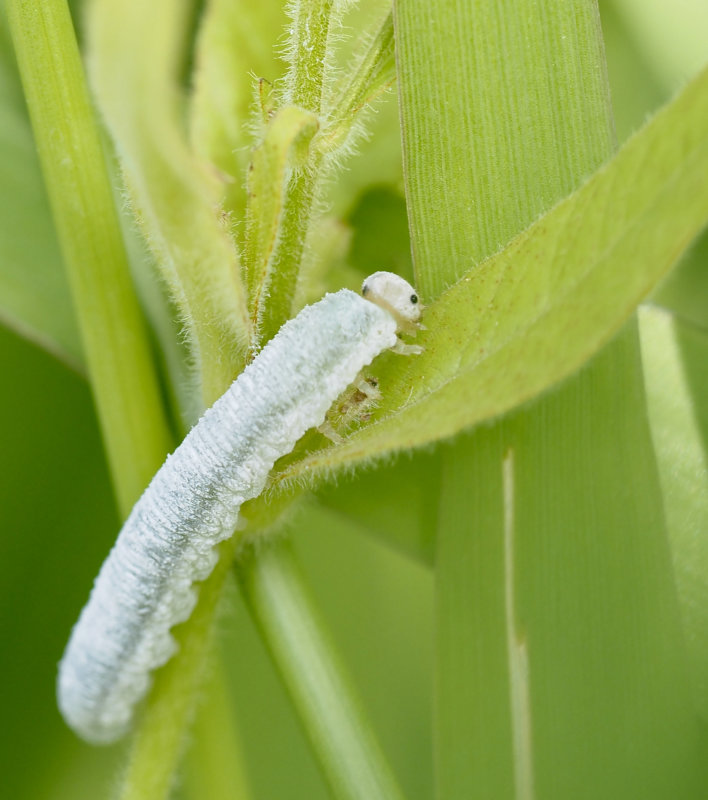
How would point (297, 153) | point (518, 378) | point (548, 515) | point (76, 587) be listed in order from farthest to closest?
point (76, 587)
point (548, 515)
point (297, 153)
point (518, 378)

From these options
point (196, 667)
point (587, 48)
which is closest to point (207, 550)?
point (196, 667)

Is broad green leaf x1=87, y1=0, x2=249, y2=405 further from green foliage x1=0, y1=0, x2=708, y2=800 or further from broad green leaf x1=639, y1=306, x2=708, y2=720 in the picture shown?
broad green leaf x1=639, y1=306, x2=708, y2=720

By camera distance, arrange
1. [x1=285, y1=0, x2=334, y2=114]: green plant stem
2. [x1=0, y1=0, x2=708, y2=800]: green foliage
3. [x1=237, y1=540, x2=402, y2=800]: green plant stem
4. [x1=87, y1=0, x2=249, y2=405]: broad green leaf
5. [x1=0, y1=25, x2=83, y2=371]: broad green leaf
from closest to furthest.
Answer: [x1=87, y1=0, x2=249, y2=405]: broad green leaf, [x1=0, y1=0, x2=708, y2=800]: green foliage, [x1=285, y1=0, x2=334, y2=114]: green plant stem, [x1=237, y1=540, x2=402, y2=800]: green plant stem, [x1=0, y1=25, x2=83, y2=371]: broad green leaf

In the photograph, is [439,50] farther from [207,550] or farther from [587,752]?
[587,752]

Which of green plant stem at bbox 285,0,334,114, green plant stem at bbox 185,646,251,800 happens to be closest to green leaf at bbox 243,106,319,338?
green plant stem at bbox 285,0,334,114

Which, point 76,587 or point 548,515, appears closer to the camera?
point 548,515

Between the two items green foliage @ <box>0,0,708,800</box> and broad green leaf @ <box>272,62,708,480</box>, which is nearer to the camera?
broad green leaf @ <box>272,62,708,480</box>

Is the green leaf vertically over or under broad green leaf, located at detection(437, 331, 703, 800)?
over
